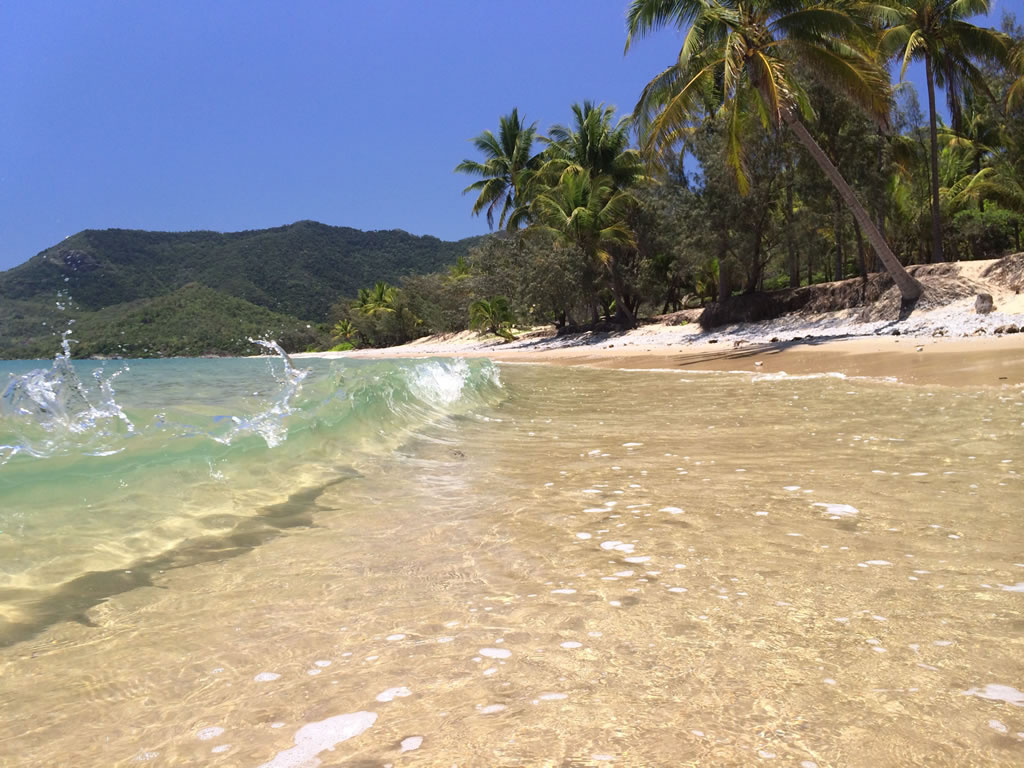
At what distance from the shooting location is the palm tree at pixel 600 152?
3209 centimetres

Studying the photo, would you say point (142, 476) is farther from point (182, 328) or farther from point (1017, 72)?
point (182, 328)

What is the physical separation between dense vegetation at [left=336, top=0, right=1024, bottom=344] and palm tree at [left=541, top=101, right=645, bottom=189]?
7cm

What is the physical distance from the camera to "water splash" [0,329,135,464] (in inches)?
227

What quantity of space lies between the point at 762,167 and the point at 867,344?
406 inches

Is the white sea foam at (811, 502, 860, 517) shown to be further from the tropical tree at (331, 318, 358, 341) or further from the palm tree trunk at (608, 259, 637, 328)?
the tropical tree at (331, 318, 358, 341)

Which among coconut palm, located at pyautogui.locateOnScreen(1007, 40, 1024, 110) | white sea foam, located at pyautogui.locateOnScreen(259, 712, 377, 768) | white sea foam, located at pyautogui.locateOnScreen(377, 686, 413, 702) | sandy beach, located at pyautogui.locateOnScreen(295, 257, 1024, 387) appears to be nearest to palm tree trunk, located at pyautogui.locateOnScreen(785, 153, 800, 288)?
sandy beach, located at pyautogui.locateOnScreen(295, 257, 1024, 387)

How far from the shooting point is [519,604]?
8.18 feet

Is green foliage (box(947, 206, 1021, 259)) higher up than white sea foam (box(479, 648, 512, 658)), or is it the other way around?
green foliage (box(947, 206, 1021, 259))

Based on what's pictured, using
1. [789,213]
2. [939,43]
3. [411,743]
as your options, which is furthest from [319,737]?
[939,43]

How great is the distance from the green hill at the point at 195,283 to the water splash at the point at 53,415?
55.4ft

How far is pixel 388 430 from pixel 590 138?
2818cm

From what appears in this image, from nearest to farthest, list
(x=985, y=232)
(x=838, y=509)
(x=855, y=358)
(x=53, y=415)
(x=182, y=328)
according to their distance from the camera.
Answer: (x=838, y=509), (x=53, y=415), (x=855, y=358), (x=985, y=232), (x=182, y=328)

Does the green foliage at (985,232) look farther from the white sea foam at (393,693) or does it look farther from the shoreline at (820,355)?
the white sea foam at (393,693)

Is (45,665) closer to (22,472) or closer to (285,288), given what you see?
(22,472)
